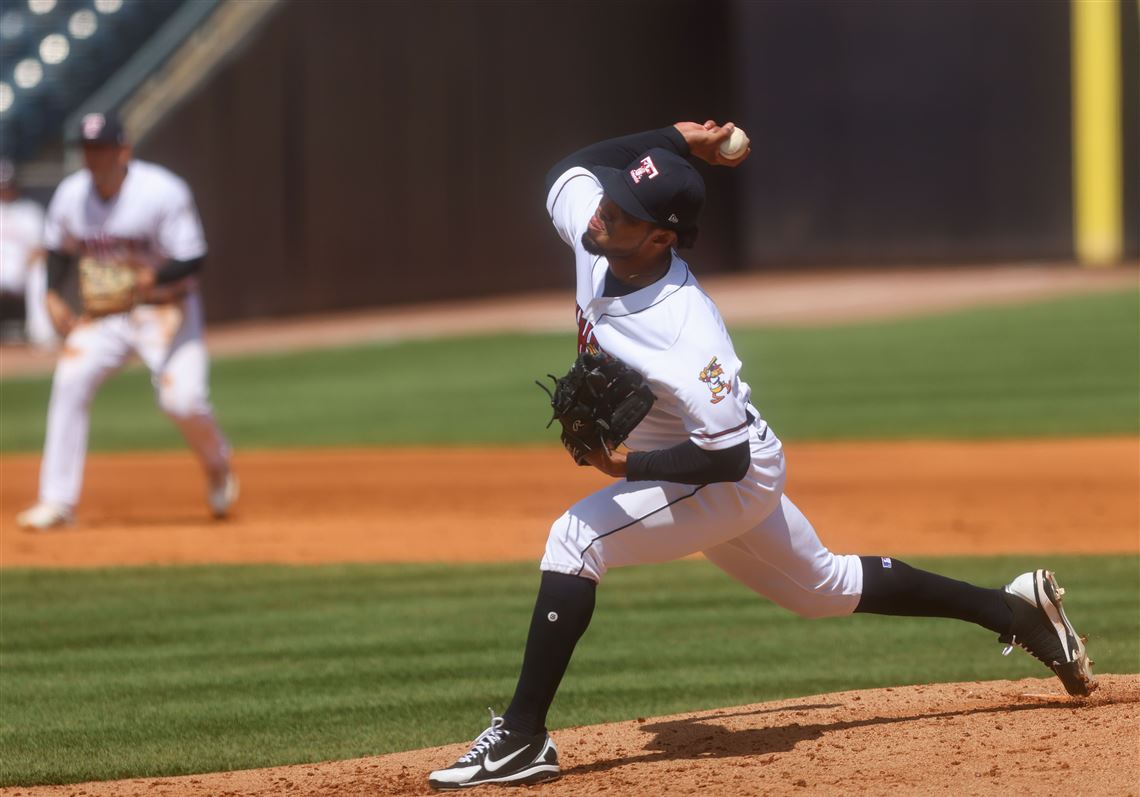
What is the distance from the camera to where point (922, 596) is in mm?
4961

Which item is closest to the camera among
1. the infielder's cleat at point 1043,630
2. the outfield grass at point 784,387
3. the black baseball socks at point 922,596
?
the black baseball socks at point 922,596

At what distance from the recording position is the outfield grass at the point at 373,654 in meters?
5.44

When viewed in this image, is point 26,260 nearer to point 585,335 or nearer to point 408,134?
point 408,134

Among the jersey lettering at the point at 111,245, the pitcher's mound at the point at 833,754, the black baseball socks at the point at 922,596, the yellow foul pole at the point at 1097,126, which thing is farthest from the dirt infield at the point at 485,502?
the yellow foul pole at the point at 1097,126

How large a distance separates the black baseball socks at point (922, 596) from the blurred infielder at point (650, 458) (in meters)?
0.18

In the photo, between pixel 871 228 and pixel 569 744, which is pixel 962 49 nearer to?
pixel 871 228

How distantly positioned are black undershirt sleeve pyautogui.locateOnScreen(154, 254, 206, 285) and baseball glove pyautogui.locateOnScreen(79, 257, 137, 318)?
5.5 inches

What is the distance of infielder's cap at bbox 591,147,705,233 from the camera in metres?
4.37

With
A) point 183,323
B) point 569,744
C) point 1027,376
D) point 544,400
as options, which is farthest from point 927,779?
point 1027,376

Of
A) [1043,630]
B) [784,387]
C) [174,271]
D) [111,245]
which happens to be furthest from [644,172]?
[784,387]

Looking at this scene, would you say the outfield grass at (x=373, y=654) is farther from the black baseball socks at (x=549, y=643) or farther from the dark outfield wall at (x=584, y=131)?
the dark outfield wall at (x=584, y=131)

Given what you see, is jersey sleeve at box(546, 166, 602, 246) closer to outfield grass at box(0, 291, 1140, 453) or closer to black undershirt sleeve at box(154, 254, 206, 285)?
black undershirt sleeve at box(154, 254, 206, 285)

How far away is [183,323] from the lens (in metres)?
9.09

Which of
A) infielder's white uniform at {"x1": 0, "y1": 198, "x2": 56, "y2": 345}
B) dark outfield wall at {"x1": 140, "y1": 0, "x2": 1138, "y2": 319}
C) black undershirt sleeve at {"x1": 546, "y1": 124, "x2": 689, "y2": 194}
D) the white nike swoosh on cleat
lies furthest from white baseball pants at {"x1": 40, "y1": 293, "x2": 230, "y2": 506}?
dark outfield wall at {"x1": 140, "y1": 0, "x2": 1138, "y2": 319}
